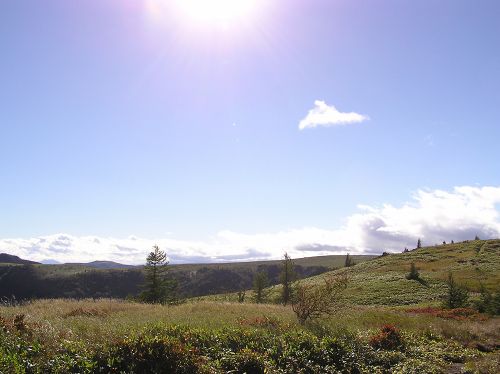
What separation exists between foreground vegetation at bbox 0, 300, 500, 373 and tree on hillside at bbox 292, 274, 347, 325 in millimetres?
454

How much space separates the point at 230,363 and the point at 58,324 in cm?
539

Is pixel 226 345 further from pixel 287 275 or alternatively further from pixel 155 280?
pixel 287 275

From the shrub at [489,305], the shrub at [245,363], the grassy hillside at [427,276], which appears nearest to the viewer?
the shrub at [245,363]

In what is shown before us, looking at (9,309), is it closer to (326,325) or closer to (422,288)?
(326,325)

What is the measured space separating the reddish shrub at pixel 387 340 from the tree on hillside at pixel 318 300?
2.55 metres

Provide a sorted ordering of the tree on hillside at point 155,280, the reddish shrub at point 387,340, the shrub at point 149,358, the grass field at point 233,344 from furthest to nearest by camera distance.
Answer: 1. the tree on hillside at point 155,280
2. the reddish shrub at point 387,340
3. the grass field at point 233,344
4. the shrub at point 149,358

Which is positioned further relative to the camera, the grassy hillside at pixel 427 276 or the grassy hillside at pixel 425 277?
the grassy hillside at pixel 427 276

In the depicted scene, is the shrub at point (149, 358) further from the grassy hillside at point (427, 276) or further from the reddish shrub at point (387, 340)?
the grassy hillside at point (427, 276)

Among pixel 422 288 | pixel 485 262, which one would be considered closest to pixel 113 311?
pixel 422 288

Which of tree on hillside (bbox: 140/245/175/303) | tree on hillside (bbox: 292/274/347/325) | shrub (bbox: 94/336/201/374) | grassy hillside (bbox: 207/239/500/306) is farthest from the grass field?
tree on hillside (bbox: 140/245/175/303)

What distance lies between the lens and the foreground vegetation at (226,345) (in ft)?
31.0

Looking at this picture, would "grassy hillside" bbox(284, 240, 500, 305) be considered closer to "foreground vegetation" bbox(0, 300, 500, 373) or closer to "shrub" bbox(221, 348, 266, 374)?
"foreground vegetation" bbox(0, 300, 500, 373)

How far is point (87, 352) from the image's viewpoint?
31.5ft

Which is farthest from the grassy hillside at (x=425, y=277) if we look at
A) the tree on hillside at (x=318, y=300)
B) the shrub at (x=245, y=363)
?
the shrub at (x=245, y=363)
